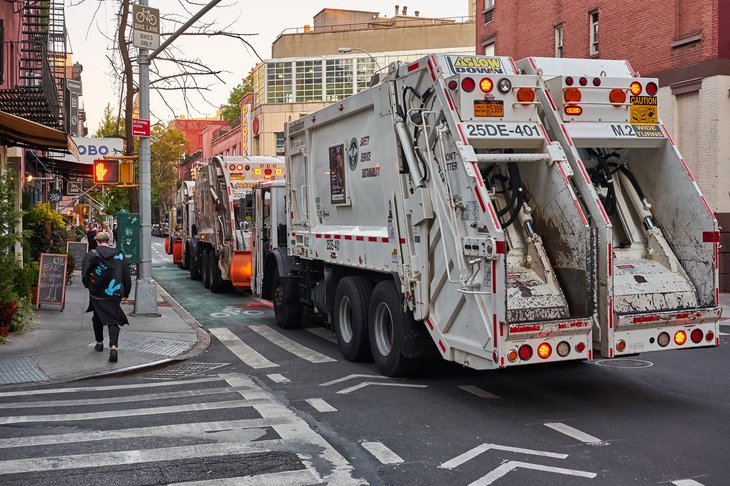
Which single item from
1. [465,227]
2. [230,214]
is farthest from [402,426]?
[230,214]

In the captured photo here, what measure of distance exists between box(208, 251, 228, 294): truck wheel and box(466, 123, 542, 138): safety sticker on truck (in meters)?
13.4

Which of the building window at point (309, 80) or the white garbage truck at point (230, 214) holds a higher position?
the building window at point (309, 80)

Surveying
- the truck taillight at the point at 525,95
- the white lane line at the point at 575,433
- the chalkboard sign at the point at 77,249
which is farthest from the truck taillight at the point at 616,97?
the chalkboard sign at the point at 77,249

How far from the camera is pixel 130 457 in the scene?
6.25m

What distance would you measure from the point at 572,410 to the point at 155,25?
1074cm

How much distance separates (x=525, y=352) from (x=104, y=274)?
5.95m

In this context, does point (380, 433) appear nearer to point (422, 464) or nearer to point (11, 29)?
point (422, 464)

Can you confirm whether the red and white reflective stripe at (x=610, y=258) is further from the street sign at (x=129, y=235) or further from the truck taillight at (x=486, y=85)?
the street sign at (x=129, y=235)

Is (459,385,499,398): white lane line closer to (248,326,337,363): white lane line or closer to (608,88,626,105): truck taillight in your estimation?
(248,326,337,363): white lane line

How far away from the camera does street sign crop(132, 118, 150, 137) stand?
48.1 ft

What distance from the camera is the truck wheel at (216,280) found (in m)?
20.4

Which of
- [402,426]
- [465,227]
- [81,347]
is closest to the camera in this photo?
[402,426]

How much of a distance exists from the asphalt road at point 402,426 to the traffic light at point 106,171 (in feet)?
18.1

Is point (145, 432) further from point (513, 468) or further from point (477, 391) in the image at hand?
point (477, 391)
